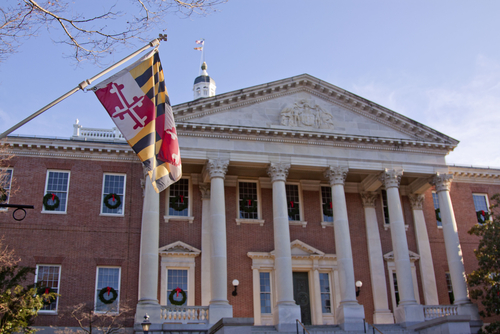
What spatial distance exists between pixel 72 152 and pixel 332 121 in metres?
14.6

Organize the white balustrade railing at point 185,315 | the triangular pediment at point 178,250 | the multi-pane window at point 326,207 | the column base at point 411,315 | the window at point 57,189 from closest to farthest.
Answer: the white balustrade railing at point 185,315 < the column base at point 411,315 < the window at point 57,189 < the triangular pediment at point 178,250 < the multi-pane window at point 326,207

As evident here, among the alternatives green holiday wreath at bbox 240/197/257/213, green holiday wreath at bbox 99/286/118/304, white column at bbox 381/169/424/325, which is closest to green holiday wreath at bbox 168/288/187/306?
green holiday wreath at bbox 99/286/118/304

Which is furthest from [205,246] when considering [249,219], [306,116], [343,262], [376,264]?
[376,264]

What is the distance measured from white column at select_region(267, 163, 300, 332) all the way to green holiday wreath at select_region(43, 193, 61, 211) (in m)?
11.5

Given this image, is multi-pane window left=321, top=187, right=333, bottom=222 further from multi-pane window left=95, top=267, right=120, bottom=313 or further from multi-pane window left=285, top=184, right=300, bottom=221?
multi-pane window left=95, top=267, right=120, bottom=313

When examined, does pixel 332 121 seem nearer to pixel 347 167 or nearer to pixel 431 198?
pixel 347 167

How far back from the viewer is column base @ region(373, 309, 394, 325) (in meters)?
29.4

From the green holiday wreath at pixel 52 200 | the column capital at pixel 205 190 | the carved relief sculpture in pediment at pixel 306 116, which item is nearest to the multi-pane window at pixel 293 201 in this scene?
the carved relief sculpture in pediment at pixel 306 116

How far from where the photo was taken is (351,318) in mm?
25625

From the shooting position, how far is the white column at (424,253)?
31.0 m

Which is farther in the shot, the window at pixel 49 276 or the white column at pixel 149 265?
the window at pixel 49 276

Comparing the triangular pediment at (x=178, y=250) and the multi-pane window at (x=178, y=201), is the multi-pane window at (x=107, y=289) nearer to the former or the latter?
the triangular pediment at (x=178, y=250)

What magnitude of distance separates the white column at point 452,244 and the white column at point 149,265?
15656 millimetres

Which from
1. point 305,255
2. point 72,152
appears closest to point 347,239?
point 305,255
